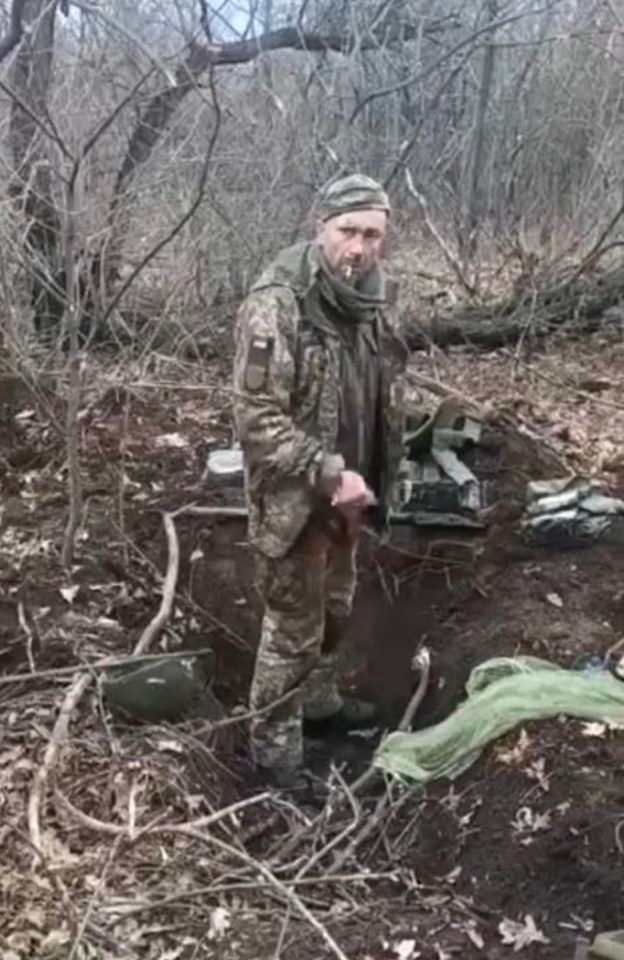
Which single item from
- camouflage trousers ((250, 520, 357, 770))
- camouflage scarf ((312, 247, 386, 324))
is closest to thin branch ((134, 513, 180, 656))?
camouflage trousers ((250, 520, 357, 770))

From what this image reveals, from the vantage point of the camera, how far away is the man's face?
4.47 m

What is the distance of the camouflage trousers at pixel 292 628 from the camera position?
15.9 feet

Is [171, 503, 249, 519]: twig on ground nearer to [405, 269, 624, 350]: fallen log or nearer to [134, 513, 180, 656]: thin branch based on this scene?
[134, 513, 180, 656]: thin branch

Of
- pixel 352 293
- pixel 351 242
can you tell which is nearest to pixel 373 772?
pixel 352 293

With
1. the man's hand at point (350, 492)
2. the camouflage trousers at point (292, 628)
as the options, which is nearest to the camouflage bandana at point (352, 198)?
the man's hand at point (350, 492)

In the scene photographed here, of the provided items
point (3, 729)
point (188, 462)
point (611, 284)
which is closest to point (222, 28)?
point (188, 462)

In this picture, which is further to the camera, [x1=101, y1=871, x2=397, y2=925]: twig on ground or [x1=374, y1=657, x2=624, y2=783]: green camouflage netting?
[x1=374, y1=657, x2=624, y2=783]: green camouflage netting

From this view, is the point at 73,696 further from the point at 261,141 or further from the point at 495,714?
the point at 261,141

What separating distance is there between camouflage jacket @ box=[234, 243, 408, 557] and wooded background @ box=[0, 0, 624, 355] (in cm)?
126

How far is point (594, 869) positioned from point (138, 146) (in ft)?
19.6

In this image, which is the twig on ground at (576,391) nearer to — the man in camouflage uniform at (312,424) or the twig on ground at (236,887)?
the man in camouflage uniform at (312,424)

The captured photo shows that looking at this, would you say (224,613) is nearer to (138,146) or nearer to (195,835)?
(195,835)

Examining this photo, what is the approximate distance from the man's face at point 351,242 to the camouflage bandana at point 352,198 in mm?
18

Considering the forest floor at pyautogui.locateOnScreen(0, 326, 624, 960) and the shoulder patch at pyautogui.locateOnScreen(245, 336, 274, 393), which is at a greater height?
the shoulder patch at pyautogui.locateOnScreen(245, 336, 274, 393)
